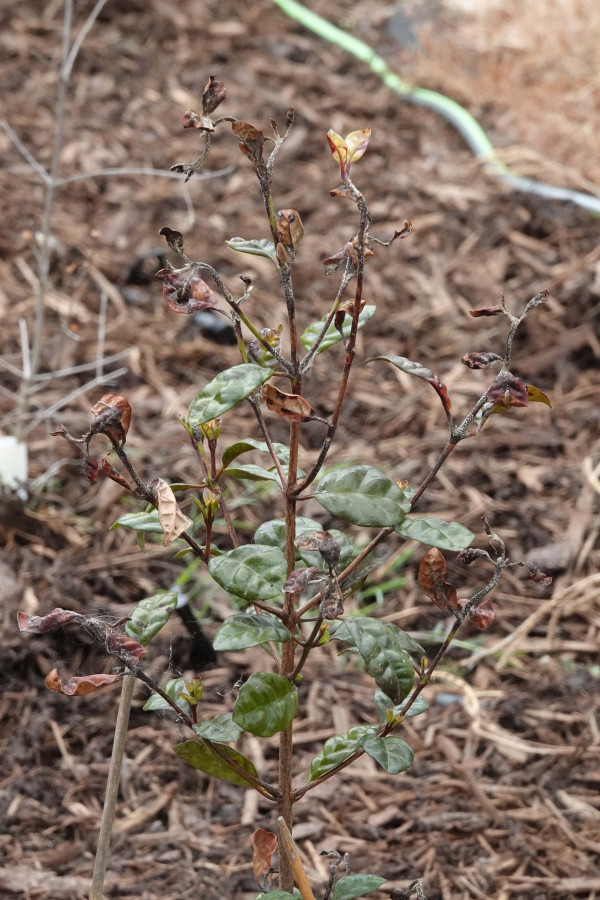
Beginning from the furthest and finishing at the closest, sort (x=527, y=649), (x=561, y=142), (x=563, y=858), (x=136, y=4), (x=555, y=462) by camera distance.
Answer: (x=136, y=4)
(x=561, y=142)
(x=555, y=462)
(x=527, y=649)
(x=563, y=858)

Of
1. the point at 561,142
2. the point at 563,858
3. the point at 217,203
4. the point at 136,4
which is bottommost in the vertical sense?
the point at 563,858

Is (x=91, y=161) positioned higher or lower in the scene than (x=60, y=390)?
higher

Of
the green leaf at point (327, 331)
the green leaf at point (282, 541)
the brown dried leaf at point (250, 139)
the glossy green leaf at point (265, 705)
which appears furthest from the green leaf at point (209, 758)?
the brown dried leaf at point (250, 139)

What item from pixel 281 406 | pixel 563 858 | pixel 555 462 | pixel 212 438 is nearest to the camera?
pixel 281 406

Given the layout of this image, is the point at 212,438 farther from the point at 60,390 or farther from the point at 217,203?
the point at 217,203

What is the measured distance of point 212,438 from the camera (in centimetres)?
113

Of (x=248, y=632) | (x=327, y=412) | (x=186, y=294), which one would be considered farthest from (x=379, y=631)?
(x=327, y=412)

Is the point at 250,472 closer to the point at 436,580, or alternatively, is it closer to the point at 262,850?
the point at 436,580

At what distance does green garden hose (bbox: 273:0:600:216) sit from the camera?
11.8 feet

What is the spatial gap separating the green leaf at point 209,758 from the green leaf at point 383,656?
0.26m

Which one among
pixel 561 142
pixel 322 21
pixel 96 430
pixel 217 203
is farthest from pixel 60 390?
pixel 322 21

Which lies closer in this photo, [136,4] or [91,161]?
[91,161]

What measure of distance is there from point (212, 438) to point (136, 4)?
3.98 m

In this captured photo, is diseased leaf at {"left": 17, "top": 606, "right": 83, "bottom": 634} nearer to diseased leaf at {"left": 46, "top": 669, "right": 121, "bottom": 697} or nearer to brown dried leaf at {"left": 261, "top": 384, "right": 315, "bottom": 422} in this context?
diseased leaf at {"left": 46, "top": 669, "right": 121, "bottom": 697}
